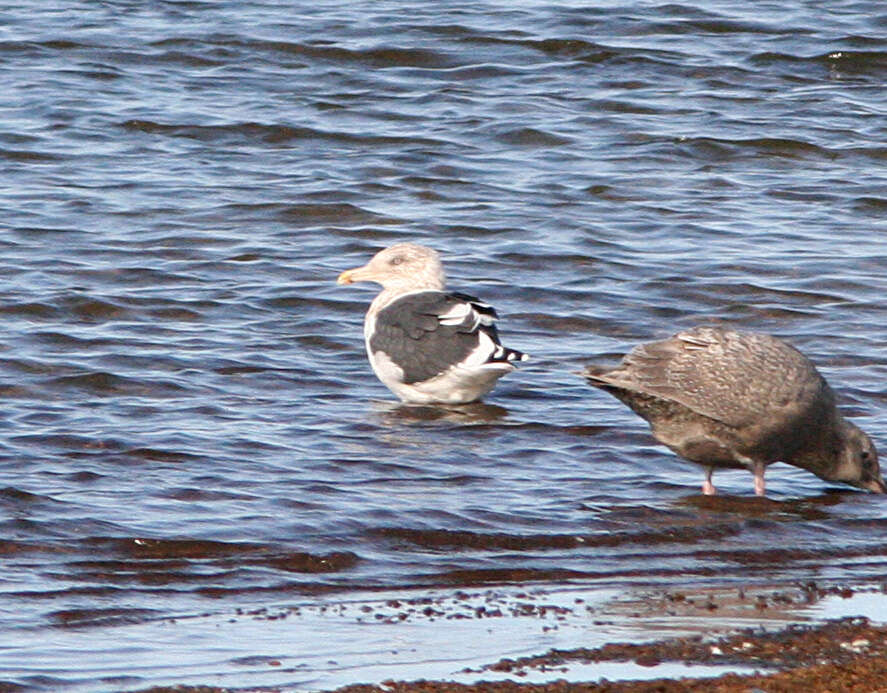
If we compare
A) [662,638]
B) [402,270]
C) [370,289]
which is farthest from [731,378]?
[370,289]

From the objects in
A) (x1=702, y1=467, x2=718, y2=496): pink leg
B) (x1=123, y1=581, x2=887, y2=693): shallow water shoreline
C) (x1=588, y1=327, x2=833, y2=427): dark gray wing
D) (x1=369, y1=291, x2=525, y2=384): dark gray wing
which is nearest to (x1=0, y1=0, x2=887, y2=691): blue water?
(x1=702, y1=467, x2=718, y2=496): pink leg

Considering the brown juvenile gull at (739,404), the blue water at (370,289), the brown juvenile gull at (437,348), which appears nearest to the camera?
the blue water at (370,289)

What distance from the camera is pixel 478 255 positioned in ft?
40.7

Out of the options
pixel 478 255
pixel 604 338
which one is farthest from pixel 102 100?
pixel 604 338

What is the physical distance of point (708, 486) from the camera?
8.26 metres

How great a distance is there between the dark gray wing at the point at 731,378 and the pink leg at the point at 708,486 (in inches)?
12.0

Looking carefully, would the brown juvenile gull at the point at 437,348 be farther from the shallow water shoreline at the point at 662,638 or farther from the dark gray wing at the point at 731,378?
the shallow water shoreline at the point at 662,638

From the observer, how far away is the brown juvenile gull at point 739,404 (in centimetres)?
817

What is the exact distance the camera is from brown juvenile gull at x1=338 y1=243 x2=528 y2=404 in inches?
381

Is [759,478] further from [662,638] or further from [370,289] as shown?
[370,289]

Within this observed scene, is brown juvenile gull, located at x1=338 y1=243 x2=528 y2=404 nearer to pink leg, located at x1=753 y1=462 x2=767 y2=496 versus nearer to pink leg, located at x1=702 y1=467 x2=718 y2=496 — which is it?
pink leg, located at x1=702 y1=467 x2=718 y2=496

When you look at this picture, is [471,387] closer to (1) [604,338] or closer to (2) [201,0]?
(1) [604,338]

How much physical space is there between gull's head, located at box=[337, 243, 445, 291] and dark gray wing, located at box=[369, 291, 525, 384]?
0.47m

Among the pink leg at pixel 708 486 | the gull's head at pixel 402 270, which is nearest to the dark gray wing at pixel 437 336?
the gull's head at pixel 402 270
